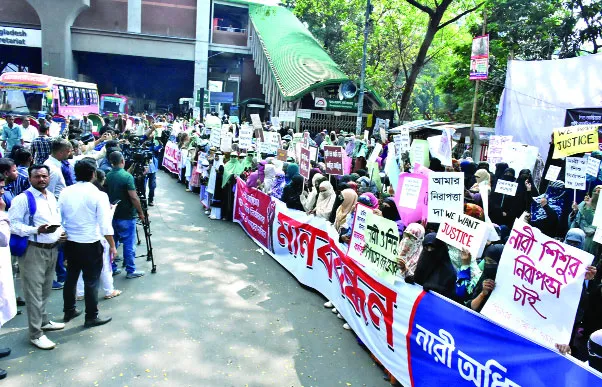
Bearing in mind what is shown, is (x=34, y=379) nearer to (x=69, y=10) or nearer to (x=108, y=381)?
(x=108, y=381)

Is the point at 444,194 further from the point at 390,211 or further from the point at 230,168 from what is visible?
the point at 230,168

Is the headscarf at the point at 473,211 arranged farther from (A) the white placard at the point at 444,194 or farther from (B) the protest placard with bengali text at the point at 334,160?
(B) the protest placard with bengali text at the point at 334,160

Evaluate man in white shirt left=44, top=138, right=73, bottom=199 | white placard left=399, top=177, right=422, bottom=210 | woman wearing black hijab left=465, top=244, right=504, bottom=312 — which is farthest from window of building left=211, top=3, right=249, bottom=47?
woman wearing black hijab left=465, top=244, right=504, bottom=312

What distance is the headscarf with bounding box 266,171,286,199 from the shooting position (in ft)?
32.6

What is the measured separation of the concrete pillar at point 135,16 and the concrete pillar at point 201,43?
196 inches

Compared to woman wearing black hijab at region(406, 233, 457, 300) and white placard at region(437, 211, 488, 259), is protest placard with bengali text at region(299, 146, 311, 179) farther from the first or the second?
white placard at region(437, 211, 488, 259)

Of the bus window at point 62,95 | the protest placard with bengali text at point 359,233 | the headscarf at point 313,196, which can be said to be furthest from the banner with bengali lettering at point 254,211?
the bus window at point 62,95

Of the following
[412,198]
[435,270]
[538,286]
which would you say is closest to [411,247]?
[435,270]

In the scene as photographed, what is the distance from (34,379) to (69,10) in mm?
44404

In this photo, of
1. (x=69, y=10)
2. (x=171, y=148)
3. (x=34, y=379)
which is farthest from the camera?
(x=69, y=10)

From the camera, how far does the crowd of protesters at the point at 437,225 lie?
4492mm

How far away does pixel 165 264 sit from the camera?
8.38 m

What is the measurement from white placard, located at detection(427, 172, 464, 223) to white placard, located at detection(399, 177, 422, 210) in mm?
673

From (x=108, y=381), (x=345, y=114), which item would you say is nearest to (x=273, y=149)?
(x=108, y=381)
